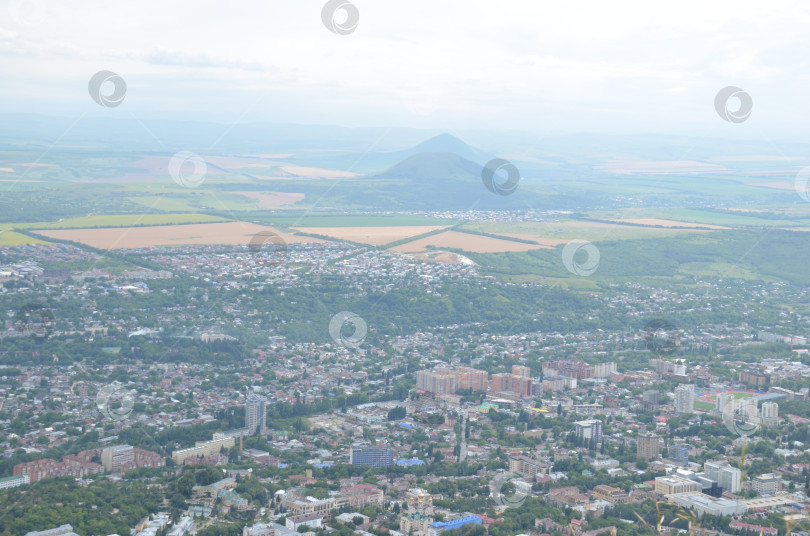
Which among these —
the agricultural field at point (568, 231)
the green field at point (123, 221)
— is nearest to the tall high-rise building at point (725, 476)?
the agricultural field at point (568, 231)

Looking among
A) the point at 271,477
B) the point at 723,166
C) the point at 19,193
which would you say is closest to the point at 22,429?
the point at 271,477

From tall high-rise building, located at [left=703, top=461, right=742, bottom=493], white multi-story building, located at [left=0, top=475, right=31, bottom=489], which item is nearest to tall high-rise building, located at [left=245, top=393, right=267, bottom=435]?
white multi-story building, located at [left=0, top=475, right=31, bottom=489]

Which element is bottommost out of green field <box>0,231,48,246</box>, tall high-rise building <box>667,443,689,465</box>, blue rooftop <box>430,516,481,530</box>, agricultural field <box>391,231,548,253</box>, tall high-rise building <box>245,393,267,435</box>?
blue rooftop <box>430,516,481,530</box>

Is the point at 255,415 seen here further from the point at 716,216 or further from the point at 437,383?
the point at 716,216

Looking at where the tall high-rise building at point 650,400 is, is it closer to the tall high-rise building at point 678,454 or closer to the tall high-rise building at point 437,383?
the tall high-rise building at point 678,454

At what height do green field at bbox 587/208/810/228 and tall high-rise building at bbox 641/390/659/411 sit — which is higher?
green field at bbox 587/208/810/228

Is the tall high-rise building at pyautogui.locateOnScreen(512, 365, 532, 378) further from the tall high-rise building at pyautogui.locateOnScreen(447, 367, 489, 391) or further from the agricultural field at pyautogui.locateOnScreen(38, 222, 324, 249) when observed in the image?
the agricultural field at pyautogui.locateOnScreen(38, 222, 324, 249)
